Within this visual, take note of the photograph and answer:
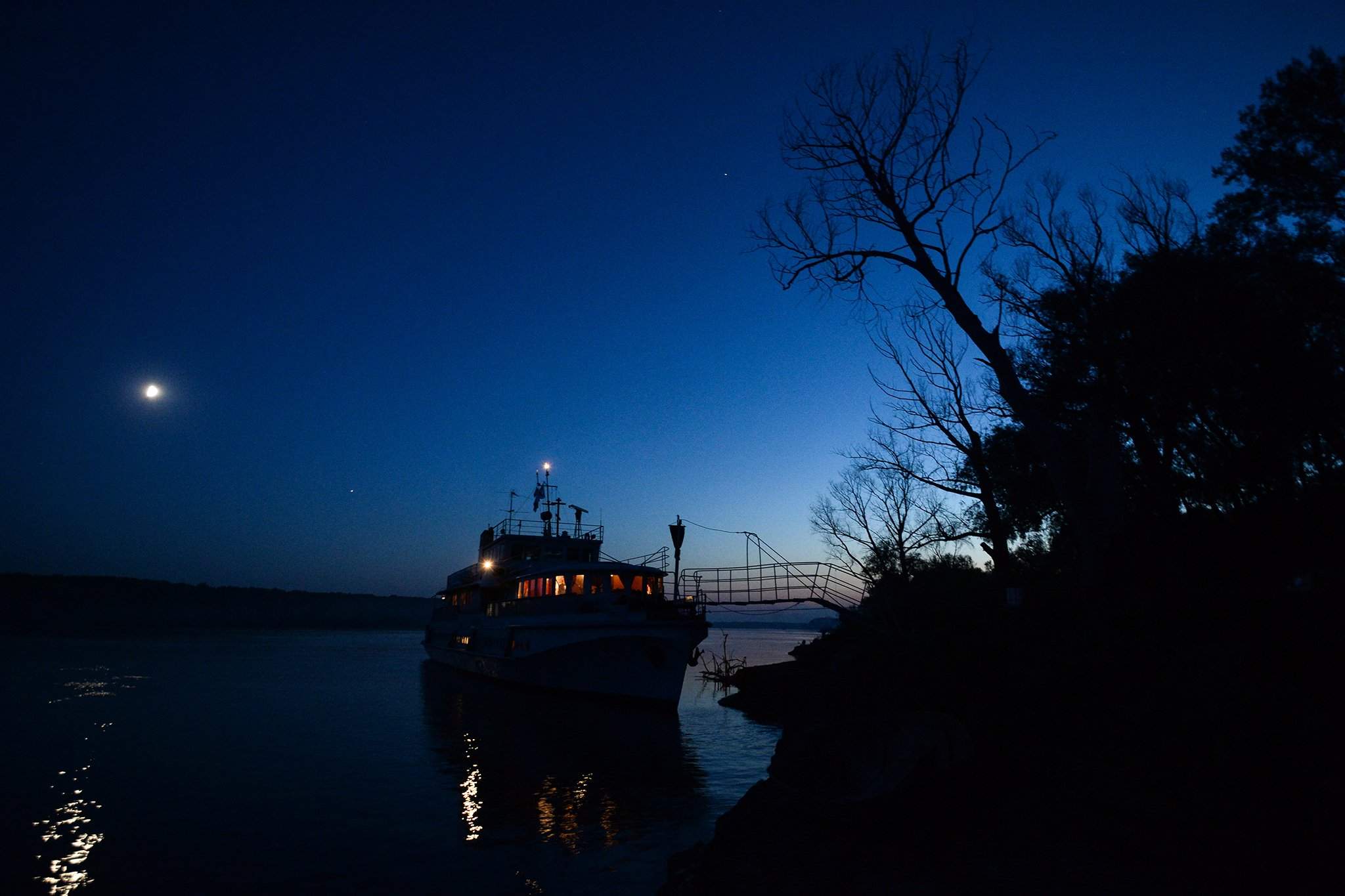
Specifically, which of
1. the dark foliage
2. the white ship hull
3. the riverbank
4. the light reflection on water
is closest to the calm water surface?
the light reflection on water

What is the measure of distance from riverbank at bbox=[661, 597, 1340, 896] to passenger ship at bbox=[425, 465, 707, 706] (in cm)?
1499

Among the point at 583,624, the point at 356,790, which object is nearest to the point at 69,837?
the point at 356,790

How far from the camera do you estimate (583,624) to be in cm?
2727

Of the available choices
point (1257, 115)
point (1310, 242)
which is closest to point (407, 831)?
point (1310, 242)

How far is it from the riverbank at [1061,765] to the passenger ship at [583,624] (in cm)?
1499

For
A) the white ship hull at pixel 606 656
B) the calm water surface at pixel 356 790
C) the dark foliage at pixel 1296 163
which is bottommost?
the calm water surface at pixel 356 790

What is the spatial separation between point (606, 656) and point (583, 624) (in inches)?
67.4

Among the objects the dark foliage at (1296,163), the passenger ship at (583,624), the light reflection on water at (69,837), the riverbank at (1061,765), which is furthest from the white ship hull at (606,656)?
the dark foliage at (1296,163)

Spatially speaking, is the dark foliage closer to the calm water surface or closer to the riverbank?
the riverbank

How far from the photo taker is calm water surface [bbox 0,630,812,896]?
10.7 meters

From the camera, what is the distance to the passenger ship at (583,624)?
87.6ft

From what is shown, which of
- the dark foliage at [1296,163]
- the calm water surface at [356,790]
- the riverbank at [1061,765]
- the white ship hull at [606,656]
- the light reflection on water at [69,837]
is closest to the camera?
the riverbank at [1061,765]

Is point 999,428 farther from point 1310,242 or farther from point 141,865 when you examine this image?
point 141,865

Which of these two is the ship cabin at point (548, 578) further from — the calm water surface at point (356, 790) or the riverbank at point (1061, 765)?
the riverbank at point (1061, 765)
